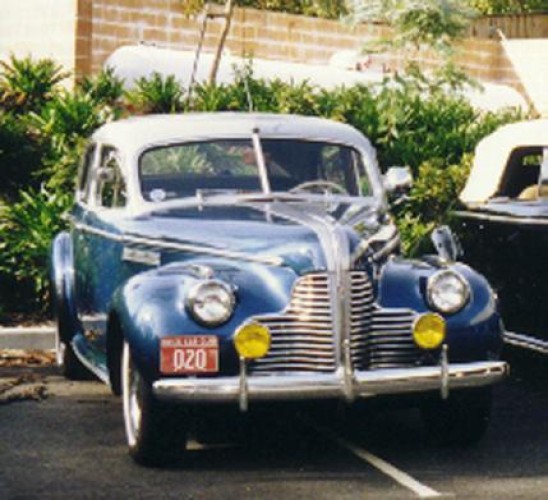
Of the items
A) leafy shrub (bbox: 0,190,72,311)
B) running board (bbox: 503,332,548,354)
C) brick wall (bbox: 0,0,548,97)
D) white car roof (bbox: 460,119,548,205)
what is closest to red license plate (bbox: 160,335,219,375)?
running board (bbox: 503,332,548,354)

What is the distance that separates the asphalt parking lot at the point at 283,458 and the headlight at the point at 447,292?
2.01ft

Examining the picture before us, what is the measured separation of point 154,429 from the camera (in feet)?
24.1

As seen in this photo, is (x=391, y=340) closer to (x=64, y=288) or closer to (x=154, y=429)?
(x=154, y=429)

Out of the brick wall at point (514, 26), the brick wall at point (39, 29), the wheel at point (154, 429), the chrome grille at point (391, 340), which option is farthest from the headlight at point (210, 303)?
the brick wall at point (514, 26)

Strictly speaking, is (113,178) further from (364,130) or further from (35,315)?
(364,130)

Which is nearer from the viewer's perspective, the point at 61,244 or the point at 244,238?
the point at 244,238

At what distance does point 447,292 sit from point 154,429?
1.63 meters

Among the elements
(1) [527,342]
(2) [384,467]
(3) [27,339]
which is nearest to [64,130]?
(3) [27,339]

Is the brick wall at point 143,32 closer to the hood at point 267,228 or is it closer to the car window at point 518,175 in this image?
the car window at point 518,175

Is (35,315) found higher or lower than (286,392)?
lower

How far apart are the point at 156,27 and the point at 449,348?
12.0m

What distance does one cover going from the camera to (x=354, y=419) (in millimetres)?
8812

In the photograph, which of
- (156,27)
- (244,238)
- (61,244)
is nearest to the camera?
(244,238)

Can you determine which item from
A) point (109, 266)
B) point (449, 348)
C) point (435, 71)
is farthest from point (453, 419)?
point (435, 71)
